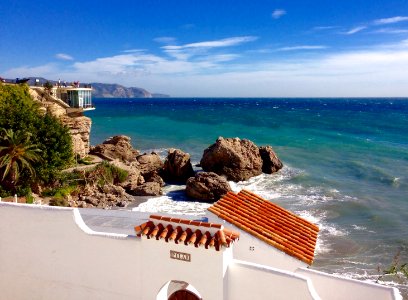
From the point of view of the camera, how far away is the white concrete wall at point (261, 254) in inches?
415

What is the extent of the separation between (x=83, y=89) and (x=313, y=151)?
32.9 metres

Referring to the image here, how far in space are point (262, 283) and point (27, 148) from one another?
2346 centimetres

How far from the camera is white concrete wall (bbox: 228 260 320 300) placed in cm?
797

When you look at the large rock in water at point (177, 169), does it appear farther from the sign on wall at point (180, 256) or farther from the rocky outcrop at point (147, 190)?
the sign on wall at point (180, 256)

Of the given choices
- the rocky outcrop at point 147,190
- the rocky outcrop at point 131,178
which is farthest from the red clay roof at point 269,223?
the rocky outcrop at point 131,178

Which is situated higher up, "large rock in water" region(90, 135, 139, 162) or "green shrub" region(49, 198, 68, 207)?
"large rock in water" region(90, 135, 139, 162)

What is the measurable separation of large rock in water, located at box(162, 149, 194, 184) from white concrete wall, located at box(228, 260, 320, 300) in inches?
1222

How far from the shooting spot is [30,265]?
33.9ft

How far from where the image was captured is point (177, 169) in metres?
39.8

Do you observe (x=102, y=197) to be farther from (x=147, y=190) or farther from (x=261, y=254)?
(x=261, y=254)

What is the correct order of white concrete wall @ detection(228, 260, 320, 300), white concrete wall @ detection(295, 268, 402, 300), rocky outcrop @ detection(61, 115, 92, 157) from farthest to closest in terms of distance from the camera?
rocky outcrop @ detection(61, 115, 92, 157), white concrete wall @ detection(295, 268, 402, 300), white concrete wall @ detection(228, 260, 320, 300)

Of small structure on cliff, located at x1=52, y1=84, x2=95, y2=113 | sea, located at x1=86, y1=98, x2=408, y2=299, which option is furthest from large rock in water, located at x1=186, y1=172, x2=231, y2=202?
small structure on cliff, located at x1=52, y1=84, x2=95, y2=113

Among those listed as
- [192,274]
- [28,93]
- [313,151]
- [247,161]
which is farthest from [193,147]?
[192,274]

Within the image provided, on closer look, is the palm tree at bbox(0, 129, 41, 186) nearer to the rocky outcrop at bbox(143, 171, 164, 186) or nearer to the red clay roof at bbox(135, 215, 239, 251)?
the rocky outcrop at bbox(143, 171, 164, 186)
